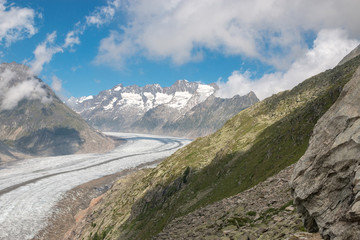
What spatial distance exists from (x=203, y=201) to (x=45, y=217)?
101 metres

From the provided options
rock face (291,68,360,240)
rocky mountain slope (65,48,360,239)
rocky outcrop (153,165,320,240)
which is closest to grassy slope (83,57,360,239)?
rocky mountain slope (65,48,360,239)

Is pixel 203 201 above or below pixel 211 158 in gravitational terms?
below

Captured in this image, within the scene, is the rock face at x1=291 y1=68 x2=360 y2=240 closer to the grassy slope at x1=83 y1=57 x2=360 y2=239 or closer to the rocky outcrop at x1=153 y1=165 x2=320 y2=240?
the rocky outcrop at x1=153 y1=165 x2=320 y2=240

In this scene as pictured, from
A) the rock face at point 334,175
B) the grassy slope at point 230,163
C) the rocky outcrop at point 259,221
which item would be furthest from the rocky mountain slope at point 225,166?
the rock face at point 334,175

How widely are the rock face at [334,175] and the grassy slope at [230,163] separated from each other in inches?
838

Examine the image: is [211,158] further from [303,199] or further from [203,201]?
[303,199]

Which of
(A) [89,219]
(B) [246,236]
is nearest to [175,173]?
(A) [89,219]

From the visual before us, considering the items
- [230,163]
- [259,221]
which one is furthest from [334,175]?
[230,163]

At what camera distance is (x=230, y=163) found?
178 ft

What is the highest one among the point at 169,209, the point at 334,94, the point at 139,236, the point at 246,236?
the point at 334,94

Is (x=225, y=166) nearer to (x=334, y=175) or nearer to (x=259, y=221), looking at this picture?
(x=259, y=221)

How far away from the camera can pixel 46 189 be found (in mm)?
160875

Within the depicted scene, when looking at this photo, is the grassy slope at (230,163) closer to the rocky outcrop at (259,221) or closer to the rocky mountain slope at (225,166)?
the rocky mountain slope at (225,166)

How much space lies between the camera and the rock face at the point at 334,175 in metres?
10.4
